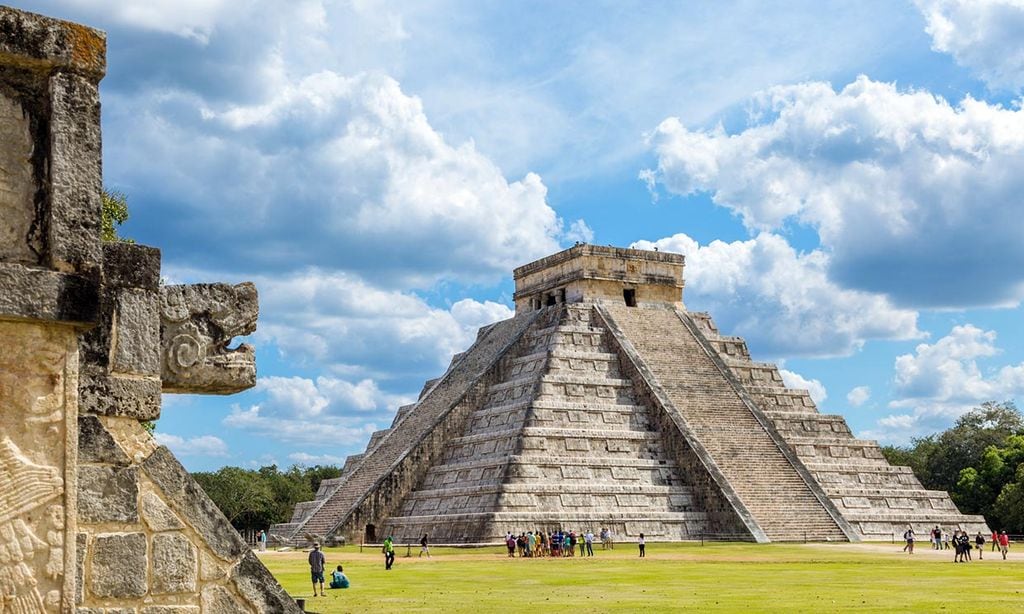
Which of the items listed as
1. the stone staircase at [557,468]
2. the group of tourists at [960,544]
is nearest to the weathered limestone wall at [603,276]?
the stone staircase at [557,468]

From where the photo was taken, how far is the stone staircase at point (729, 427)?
110 ft

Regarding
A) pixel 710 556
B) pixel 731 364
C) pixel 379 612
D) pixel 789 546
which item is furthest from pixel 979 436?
pixel 379 612

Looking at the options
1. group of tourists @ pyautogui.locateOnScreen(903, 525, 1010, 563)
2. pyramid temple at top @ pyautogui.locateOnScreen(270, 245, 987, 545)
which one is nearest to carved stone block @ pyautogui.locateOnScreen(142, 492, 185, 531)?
group of tourists @ pyautogui.locateOnScreen(903, 525, 1010, 563)

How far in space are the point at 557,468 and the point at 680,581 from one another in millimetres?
12632

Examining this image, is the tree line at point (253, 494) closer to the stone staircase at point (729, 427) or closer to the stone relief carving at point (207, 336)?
the stone staircase at point (729, 427)

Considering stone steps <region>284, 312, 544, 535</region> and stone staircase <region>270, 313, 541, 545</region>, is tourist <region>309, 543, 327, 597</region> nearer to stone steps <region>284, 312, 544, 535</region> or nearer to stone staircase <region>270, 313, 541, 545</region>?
stone staircase <region>270, 313, 541, 545</region>

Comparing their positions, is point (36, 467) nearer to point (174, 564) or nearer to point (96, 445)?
point (96, 445)

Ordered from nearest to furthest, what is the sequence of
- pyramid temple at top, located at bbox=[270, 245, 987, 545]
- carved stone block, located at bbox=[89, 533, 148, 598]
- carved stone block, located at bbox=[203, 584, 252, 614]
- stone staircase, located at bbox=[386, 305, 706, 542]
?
carved stone block, located at bbox=[89, 533, 148, 598] → carved stone block, located at bbox=[203, 584, 252, 614] → stone staircase, located at bbox=[386, 305, 706, 542] → pyramid temple at top, located at bbox=[270, 245, 987, 545]

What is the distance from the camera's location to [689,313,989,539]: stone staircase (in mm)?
35906

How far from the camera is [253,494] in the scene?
204 feet

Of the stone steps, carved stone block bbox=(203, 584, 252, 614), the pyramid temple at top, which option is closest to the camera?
carved stone block bbox=(203, 584, 252, 614)

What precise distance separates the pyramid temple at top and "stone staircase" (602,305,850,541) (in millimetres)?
67

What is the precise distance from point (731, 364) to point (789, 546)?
11.4m

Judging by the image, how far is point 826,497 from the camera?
115 ft
